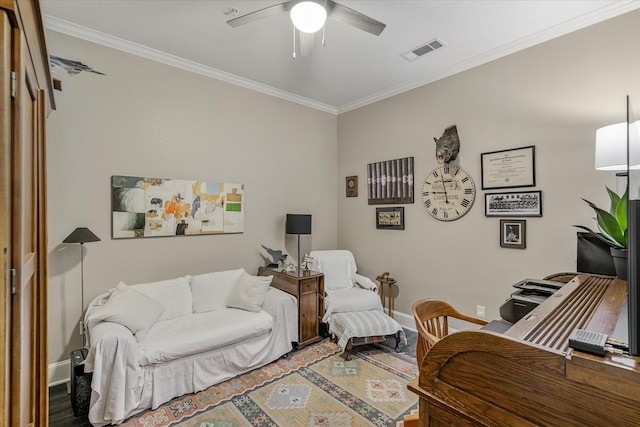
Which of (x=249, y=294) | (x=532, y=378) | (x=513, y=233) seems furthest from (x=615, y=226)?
(x=249, y=294)

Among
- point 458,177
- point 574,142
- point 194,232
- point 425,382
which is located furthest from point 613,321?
point 194,232

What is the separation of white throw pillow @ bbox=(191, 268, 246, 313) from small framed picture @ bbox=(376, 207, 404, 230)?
1.98 m

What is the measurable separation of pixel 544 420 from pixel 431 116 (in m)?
3.35

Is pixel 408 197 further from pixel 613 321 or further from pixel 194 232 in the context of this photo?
pixel 613 321

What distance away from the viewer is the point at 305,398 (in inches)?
94.0

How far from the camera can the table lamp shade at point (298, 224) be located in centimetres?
366

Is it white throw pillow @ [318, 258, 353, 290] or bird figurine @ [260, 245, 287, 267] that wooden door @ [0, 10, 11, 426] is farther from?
white throw pillow @ [318, 258, 353, 290]

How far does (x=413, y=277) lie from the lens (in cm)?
374

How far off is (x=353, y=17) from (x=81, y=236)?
8.74ft

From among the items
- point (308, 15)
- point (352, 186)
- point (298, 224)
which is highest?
point (308, 15)

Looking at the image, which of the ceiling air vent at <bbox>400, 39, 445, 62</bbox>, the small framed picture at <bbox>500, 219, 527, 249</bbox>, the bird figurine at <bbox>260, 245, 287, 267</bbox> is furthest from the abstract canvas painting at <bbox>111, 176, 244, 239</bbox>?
the small framed picture at <bbox>500, 219, 527, 249</bbox>

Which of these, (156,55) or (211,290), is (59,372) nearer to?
(211,290)

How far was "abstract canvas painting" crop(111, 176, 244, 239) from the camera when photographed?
2.87m

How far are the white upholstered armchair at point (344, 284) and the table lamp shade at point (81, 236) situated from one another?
2263 mm
